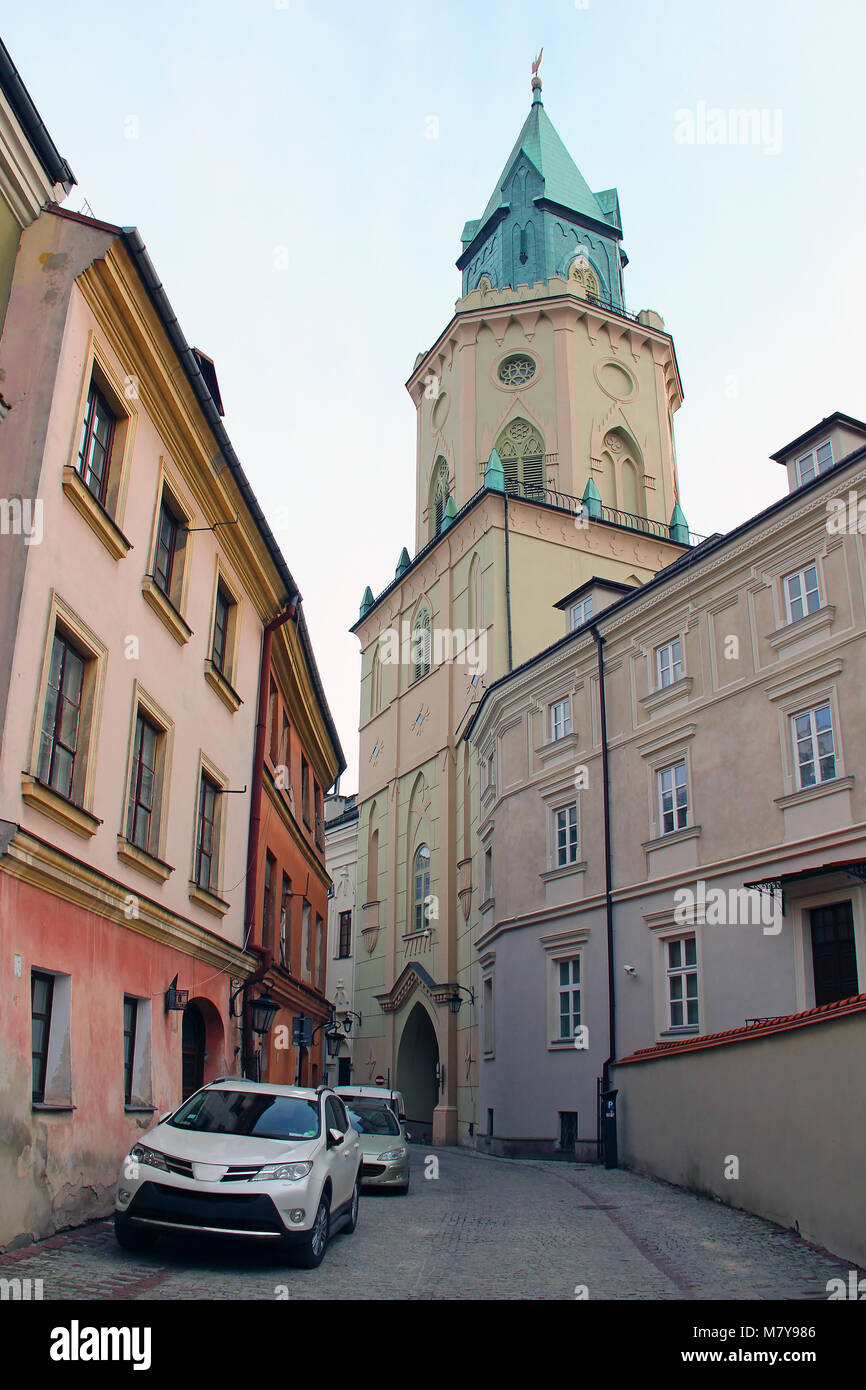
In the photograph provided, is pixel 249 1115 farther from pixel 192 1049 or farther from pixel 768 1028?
A: pixel 192 1049

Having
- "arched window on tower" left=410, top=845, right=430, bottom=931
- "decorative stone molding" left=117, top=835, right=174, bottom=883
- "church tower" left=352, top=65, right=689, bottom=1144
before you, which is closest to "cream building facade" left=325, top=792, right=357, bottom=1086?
"church tower" left=352, top=65, right=689, bottom=1144

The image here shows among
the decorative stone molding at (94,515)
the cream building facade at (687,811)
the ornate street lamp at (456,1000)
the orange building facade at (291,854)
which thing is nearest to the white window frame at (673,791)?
the cream building facade at (687,811)

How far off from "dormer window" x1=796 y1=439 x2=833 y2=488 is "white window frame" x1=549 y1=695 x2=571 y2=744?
7537 mm

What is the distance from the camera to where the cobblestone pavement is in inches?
321

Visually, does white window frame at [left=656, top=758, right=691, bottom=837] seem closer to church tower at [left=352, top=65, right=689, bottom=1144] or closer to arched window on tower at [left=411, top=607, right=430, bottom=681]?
church tower at [left=352, top=65, right=689, bottom=1144]

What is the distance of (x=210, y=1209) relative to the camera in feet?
28.6

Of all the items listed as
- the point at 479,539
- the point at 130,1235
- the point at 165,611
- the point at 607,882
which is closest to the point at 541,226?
the point at 479,539

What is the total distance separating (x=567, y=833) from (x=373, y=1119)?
9.11 metres

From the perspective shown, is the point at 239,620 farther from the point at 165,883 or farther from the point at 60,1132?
the point at 60,1132

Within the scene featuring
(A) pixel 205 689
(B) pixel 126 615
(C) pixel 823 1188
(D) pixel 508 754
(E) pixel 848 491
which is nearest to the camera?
(C) pixel 823 1188

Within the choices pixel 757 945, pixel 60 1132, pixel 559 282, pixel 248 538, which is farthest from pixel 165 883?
pixel 559 282

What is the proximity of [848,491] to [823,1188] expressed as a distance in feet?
39.6

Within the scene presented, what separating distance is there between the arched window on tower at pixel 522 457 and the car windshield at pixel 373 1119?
25844mm
